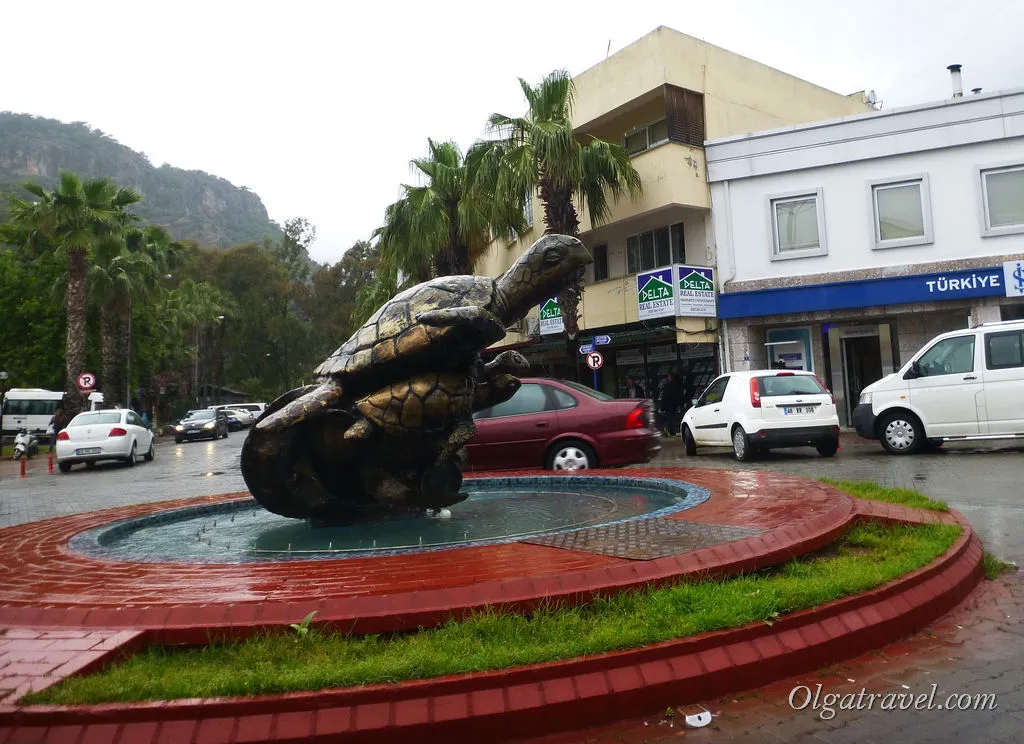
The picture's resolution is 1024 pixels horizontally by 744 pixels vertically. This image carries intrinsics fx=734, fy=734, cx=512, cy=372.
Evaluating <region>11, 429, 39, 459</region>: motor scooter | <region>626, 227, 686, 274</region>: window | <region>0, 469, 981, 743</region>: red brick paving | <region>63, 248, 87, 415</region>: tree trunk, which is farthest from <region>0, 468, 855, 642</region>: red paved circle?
<region>63, 248, 87, 415</region>: tree trunk

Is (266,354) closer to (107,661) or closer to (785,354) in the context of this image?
(785,354)

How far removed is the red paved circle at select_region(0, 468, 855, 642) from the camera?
3092 mm

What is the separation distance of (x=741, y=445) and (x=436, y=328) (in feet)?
29.8

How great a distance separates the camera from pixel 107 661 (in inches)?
112

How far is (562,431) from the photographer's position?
31.3 ft

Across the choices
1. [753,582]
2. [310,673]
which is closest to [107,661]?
Result: [310,673]

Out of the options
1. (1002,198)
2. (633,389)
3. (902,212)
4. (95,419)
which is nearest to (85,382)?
(95,419)

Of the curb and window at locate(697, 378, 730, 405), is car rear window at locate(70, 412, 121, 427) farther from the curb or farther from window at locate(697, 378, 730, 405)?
the curb

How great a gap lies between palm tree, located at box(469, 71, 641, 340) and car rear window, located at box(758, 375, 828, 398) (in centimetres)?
570

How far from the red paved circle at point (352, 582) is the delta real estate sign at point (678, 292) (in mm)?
14050

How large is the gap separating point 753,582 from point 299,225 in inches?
2597

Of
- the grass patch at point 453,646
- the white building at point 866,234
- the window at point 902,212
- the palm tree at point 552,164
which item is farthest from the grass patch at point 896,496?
the window at point 902,212

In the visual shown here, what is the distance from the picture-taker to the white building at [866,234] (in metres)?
16.8

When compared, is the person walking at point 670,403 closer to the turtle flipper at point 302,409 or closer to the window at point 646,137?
the window at point 646,137
